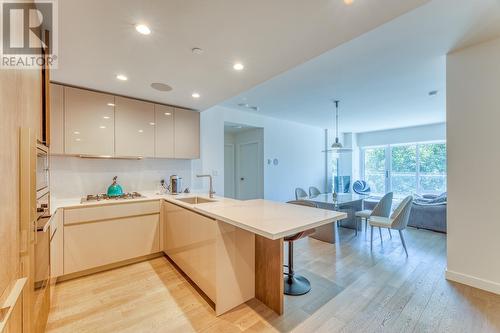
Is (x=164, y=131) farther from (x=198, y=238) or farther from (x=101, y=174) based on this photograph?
(x=198, y=238)

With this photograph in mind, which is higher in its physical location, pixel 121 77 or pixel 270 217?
pixel 121 77

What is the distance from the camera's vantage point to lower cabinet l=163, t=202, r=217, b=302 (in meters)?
1.91

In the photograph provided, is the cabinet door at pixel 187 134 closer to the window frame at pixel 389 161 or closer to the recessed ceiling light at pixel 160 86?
the recessed ceiling light at pixel 160 86

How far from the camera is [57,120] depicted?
2.56 m

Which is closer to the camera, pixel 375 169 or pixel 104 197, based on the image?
pixel 104 197

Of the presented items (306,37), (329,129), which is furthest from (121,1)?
(329,129)

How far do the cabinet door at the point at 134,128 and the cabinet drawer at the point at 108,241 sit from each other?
3.12 feet

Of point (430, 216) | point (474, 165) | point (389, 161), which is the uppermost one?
point (389, 161)

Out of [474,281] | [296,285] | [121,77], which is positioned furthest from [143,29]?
[474,281]

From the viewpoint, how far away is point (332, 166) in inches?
303

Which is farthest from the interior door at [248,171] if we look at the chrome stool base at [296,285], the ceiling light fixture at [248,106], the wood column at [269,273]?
the wood column at [269,273]

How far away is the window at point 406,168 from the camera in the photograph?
6324 mm

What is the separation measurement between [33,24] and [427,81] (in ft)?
14.4

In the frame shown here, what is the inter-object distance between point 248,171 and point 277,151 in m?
0.94
